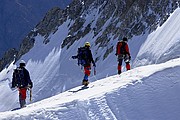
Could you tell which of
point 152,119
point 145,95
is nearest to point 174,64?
point 145,95

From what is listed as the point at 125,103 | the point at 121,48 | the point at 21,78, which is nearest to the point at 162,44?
the point at 121,48

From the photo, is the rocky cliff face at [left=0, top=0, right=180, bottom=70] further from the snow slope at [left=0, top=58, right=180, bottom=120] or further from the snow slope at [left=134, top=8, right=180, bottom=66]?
the snow slope at [left=0, top=58, right=180, bottom=120]

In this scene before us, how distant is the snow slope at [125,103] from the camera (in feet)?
47.8

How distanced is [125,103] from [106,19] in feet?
158

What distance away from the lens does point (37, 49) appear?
78.7 meters

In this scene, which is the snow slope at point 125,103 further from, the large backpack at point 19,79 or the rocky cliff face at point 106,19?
the rocky cliff face at point 106,19

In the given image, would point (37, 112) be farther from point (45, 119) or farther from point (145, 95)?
point (145, 95)

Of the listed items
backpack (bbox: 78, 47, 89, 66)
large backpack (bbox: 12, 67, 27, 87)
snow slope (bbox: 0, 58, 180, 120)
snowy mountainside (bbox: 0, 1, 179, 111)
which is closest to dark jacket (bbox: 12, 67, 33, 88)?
large backpack (bbox: 12, 67, 27, 87)

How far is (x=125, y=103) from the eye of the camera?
15.2 meters

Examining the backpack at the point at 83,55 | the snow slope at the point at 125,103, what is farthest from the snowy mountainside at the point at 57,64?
the snow slope at the point at 125,103

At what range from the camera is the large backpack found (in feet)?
60.2

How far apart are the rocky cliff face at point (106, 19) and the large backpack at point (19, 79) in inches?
1107

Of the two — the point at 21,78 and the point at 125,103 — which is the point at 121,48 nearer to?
the point at 21,78

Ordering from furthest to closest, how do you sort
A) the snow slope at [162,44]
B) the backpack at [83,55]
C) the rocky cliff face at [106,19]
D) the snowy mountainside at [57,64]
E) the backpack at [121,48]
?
the rocky cliff face at [106,19] → the snowy mountainside at [57,64] → the snow slope at [162,44] → the backpack at [121,48] → the backpack at [83,55]
